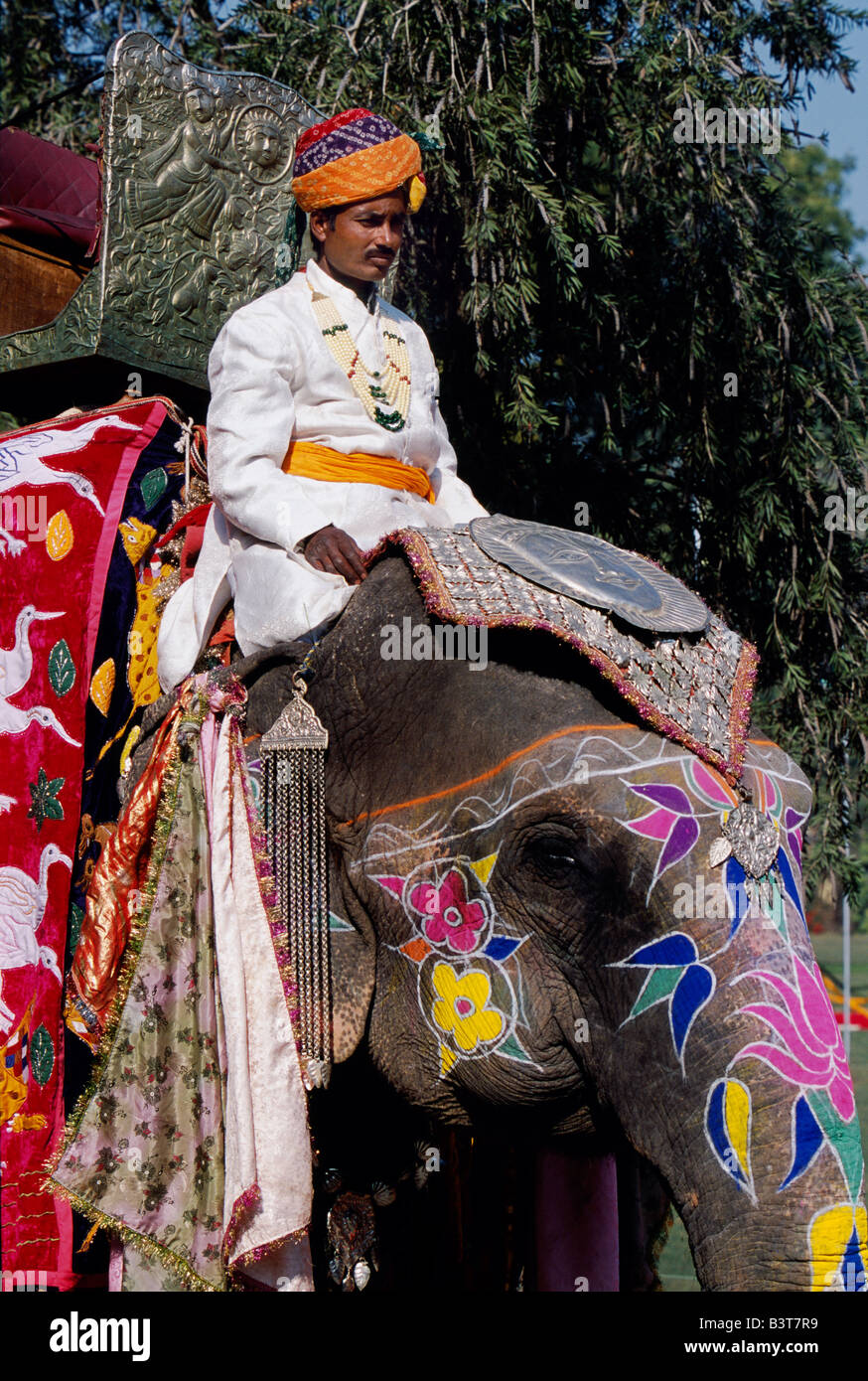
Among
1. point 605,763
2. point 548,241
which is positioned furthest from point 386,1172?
point 548,241

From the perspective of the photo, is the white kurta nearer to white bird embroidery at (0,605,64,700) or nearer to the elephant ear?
white bird embroidery at (0,605,64,700)

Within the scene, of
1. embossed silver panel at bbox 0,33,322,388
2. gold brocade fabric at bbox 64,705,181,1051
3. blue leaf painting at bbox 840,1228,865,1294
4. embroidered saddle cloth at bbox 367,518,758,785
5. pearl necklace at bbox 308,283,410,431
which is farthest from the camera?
embossed silver panel at bbox 0,33,322,388

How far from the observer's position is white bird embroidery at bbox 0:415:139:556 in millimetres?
4164

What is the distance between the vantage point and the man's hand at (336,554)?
3412 mm

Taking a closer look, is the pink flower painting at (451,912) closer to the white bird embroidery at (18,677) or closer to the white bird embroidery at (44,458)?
the white bird embroidery at (18,677)

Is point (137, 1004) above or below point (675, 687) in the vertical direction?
below

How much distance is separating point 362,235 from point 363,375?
11.7 inches

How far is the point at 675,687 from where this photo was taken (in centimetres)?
300

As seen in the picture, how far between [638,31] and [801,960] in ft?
15.9

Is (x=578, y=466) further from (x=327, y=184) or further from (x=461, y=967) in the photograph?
(x=461, y=967)

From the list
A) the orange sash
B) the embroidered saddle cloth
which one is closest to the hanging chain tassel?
the embroidered saddle cloth

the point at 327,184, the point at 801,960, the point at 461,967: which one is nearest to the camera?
the point at 801,960

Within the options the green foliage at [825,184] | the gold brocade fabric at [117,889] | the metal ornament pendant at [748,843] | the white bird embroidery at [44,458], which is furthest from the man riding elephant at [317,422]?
the green foliage at [825,184]

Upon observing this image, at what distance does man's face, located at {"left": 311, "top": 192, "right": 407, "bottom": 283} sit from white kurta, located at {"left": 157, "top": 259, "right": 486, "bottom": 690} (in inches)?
2.8
